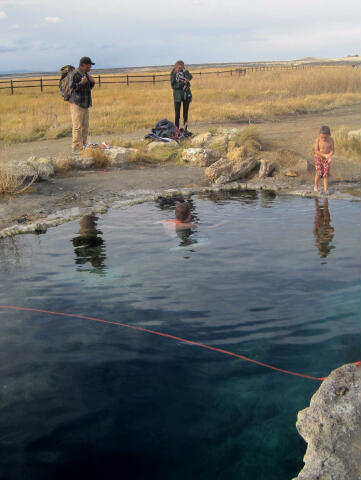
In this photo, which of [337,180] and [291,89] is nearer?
[337,180]

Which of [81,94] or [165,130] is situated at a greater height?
[81,94]

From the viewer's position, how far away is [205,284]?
5.54 meters

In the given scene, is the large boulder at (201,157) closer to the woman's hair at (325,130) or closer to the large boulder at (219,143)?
the large boulder at (219,143)

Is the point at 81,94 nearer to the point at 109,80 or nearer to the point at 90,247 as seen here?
the point at 90,247

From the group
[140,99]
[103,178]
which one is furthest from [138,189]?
[140,99]

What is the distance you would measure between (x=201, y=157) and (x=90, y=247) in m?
5.61

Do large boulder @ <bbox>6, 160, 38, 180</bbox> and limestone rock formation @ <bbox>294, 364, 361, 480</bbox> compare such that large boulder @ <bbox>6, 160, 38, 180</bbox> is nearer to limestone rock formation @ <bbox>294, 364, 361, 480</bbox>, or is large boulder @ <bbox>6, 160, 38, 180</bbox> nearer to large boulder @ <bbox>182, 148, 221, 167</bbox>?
large boulder @ <bbox>182, 148, 221, 167</bbox>

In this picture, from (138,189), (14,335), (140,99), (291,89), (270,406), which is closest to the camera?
(270,406)

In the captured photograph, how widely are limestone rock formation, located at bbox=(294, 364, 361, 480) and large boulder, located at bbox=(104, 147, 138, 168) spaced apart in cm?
907

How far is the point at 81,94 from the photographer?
11102 mm

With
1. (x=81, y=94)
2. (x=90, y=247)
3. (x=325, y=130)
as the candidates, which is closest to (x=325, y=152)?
(x=325, y=130)

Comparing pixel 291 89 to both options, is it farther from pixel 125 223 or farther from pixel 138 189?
pixel 125 223

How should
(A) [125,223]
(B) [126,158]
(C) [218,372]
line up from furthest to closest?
(B) [126,158] → (A) [125,223] → (C) [218,372]

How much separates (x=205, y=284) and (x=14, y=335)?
81.8 inches
